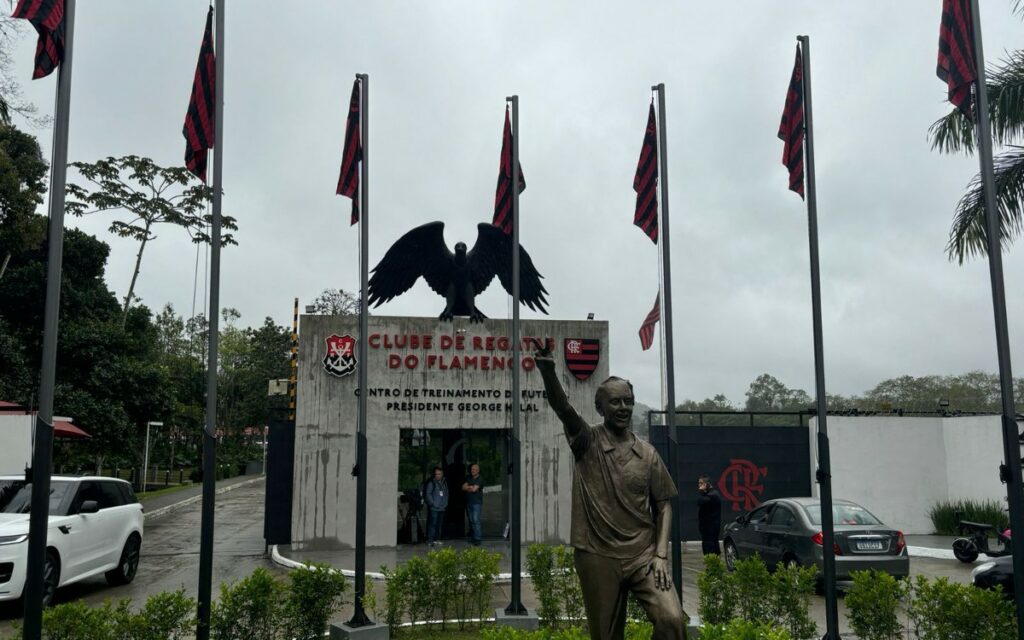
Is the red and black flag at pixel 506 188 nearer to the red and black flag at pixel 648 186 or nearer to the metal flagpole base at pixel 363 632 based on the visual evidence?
the red and black flag at pixel 648 186

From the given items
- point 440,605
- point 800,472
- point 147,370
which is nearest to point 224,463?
point 147,370

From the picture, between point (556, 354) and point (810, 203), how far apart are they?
28.5 feet

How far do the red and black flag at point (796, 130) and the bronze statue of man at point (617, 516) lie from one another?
15.6ft

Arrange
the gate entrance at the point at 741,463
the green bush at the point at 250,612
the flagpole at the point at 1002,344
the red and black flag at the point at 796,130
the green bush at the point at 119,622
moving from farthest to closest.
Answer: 1. the gate entrance at the point at 741,463
2. the red and black flag at the point at 796,130
3. the green bush at the point at 250,612
4. the flagpole at the point at 1002,344
5. the green bush at the point at 119,622

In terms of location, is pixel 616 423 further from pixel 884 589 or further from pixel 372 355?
pixel 372 355

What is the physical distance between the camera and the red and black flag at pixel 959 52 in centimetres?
727

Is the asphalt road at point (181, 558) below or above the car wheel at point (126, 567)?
below

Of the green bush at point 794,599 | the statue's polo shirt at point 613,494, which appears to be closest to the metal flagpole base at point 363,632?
the green bush at point 794,599

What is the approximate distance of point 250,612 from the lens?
6.89 meters

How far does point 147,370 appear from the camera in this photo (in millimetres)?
23281

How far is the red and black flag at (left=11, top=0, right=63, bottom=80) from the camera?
5910 mm

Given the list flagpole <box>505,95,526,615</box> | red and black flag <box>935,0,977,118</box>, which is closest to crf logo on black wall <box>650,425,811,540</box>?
flagpole <box>505,95,526,615</box>

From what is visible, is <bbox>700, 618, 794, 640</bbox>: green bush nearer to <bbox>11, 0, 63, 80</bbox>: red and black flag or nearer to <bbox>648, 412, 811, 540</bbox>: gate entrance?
<bbox>11, 0, 63, 80</bbox>: red and black flag

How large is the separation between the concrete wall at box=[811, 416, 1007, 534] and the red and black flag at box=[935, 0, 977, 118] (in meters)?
12.2
